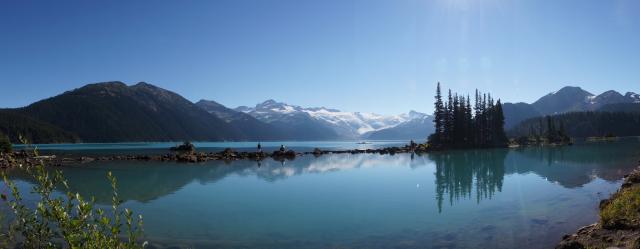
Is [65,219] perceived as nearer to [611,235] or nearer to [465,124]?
[611,235]

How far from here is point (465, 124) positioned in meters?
130

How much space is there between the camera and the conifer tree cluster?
126562 millimetres

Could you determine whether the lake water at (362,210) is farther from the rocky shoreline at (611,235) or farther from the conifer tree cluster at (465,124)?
the conifer tree cluster at (465,124)

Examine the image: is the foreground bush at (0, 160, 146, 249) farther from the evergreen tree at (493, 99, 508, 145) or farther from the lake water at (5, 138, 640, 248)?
the evergreen tree at (493, 99, 508, 145)

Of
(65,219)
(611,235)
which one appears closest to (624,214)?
(611,235)

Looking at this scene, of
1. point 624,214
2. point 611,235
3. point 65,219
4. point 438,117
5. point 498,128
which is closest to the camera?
point 65,219

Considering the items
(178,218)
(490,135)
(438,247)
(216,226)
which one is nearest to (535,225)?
(438,247)

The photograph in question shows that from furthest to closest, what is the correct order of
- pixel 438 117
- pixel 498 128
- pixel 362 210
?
pixel 498 128 → pixel 438 117 → pixel 362 210

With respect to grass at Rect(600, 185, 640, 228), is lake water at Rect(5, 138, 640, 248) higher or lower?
lower

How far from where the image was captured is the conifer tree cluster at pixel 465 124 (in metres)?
127

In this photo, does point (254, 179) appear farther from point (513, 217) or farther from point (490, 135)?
point (490, 135)

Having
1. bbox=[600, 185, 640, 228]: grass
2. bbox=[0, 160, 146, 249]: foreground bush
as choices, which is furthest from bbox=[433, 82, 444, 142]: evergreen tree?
bbox=[0, 160, 146, 249]: foreground bush

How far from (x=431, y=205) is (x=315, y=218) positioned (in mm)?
7974

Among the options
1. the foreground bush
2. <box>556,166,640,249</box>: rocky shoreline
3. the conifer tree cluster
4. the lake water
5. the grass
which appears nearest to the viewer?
the foreground bush
